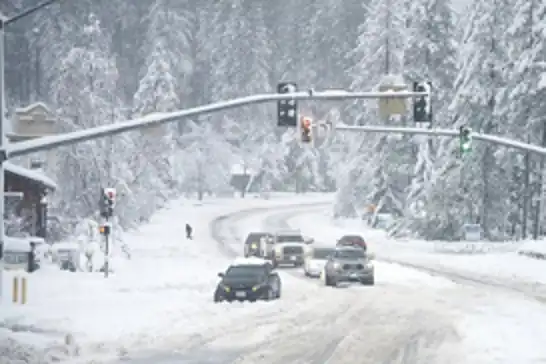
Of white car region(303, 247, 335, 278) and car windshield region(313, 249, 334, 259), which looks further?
Result: car windshield region(313, 249, 334, 259)

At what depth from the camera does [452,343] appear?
19.2 m

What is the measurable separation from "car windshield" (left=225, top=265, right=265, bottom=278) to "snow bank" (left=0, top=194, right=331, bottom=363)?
1.20 meters

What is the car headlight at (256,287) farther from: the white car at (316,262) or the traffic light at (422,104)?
the white car at (316,262)

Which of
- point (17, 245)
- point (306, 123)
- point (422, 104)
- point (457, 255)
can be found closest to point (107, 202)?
point (17, 245)

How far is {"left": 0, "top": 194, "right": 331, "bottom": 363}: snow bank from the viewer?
19938 mm

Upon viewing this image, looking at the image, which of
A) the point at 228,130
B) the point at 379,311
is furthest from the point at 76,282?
the point at 228,130

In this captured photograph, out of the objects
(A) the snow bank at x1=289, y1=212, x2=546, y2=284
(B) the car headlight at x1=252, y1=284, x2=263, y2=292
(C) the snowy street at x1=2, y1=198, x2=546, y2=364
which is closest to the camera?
(C) the snowy street at x1=2, y1=198, x2=546, y2=364

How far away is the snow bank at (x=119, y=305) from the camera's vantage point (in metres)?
19.9

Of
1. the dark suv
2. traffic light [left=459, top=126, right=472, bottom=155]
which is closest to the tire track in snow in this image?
traffic light [left=459, top=126, right=472, bottom=155]

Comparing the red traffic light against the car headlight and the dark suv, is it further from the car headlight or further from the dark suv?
the dark suv

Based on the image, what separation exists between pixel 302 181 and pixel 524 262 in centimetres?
7504

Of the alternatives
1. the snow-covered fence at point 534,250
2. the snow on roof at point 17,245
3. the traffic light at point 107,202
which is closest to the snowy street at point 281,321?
the snow on roof at point 17,245

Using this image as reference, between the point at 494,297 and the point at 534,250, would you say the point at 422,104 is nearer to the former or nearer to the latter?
the point at 494,297

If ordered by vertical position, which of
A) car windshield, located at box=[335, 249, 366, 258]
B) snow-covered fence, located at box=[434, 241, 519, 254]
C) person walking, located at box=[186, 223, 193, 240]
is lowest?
person walking, located at box=[186, 223, 193, 240]
